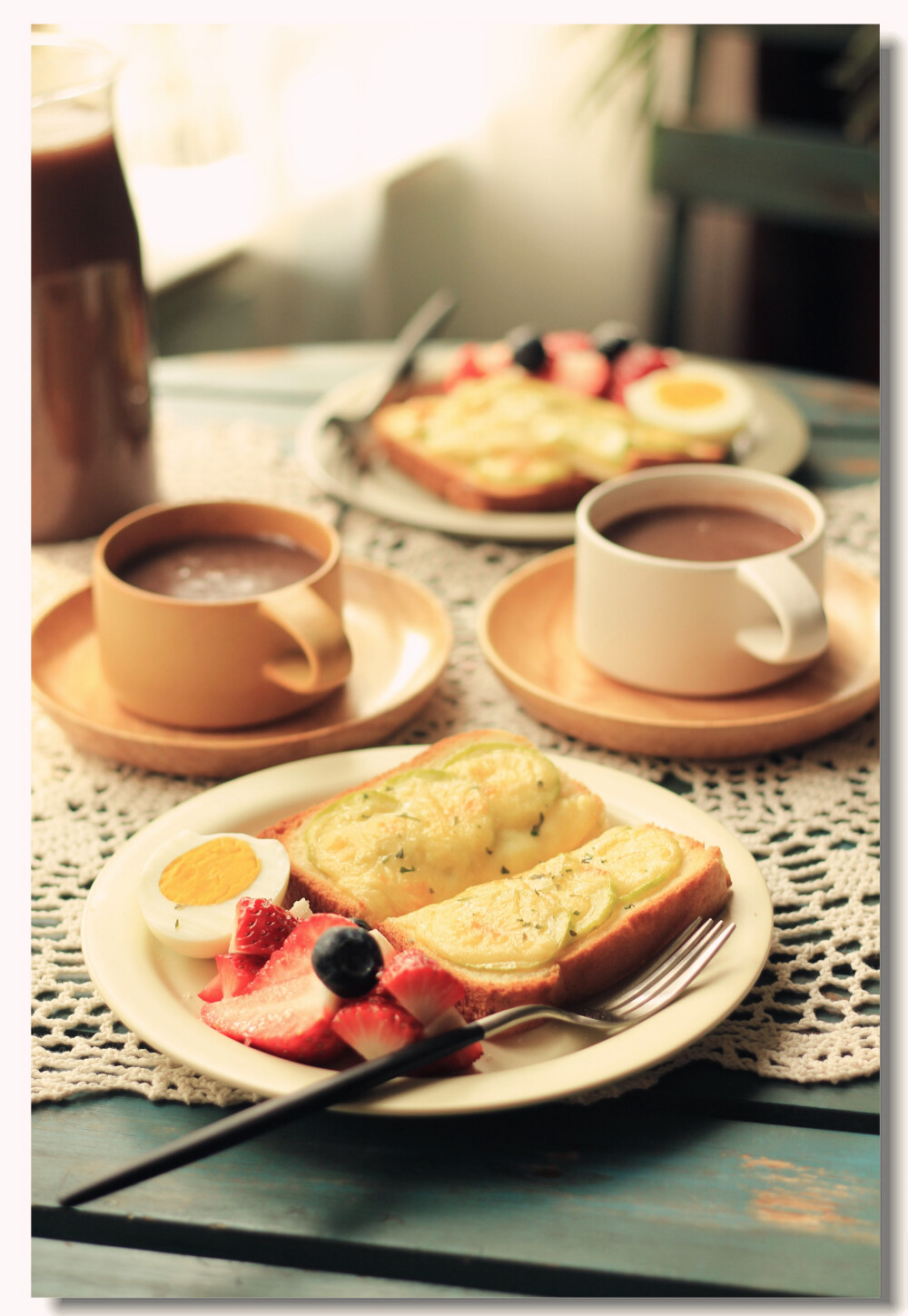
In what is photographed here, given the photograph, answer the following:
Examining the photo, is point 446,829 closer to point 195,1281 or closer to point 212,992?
point 212,992

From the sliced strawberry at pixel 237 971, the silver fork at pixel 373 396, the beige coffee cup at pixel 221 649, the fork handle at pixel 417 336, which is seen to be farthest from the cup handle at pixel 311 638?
the fork handle at pixel 417 336

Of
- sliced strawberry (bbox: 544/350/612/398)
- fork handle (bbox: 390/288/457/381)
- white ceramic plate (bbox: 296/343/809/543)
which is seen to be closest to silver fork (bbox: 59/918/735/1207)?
white ceramic plate (bbox: 296/343/809/543)

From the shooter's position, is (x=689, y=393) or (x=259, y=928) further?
(x=689, y=393)

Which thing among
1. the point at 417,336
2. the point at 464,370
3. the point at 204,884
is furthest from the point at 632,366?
the point at 204,884

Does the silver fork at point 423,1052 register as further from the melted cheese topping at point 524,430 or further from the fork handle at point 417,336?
the fork handle at point 417,336

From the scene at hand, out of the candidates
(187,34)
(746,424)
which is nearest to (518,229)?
(187,34)

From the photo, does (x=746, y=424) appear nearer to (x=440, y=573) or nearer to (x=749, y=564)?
(x=440, y=573)

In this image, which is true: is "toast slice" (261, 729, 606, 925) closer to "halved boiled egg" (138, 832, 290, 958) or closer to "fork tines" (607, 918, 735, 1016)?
"halved boiled egg" (138, 832, 290, 958)
